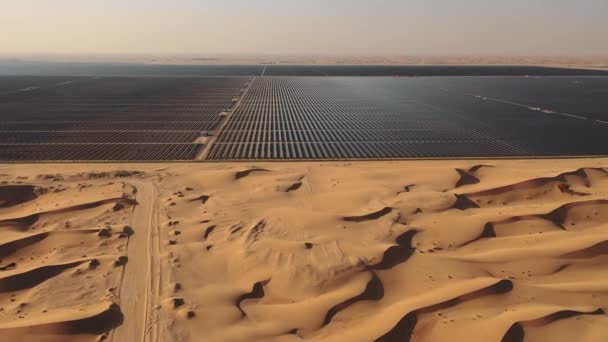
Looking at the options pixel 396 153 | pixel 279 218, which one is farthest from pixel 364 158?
pixel 279 218

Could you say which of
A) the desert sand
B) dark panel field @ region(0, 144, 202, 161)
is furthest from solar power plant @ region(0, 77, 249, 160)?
the desert sand

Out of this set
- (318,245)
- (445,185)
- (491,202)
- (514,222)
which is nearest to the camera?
(318,245)

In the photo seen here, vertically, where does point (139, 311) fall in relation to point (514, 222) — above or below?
below

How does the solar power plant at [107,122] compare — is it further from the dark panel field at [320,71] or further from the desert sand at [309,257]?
the dark panel field at [320,71]

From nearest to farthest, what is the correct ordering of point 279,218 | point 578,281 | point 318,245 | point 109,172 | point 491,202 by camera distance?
point 578,281, point 318,245, point 279,218, point 491,202, point 109,172

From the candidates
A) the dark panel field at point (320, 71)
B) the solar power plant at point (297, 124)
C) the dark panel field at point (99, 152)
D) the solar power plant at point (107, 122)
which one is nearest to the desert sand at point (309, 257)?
the dark panel field at point (99, 152)

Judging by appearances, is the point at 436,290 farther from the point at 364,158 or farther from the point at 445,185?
the point at 364,158
